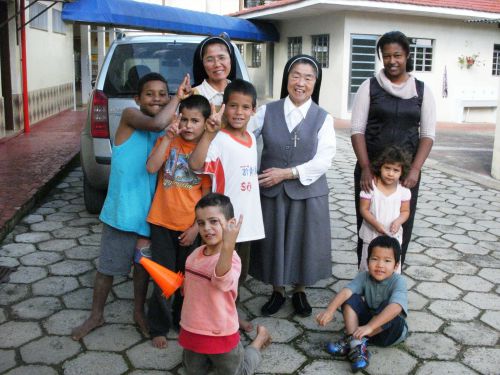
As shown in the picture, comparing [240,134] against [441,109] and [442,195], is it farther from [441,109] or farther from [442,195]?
[441,109]

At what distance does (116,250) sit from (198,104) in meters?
0.95

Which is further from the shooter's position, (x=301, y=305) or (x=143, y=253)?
(x=301, y=305)

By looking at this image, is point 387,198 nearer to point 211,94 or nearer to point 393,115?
point 393,115

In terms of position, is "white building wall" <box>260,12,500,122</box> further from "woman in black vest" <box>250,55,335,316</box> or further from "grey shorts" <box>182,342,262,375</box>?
"grey shorts" <box>182,342,262,375</box>

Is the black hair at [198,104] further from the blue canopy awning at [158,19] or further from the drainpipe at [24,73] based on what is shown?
the blue canopy awning at [158,19]

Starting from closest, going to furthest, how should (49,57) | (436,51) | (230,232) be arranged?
1. (230,232)
2. (49,57)
3. (436,51)

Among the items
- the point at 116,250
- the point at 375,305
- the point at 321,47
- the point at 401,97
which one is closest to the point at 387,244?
the point at 375,305

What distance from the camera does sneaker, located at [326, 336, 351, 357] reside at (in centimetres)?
301

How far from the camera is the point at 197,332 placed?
8.12 ft

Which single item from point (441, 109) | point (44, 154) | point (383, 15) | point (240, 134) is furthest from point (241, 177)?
point (441, 109)

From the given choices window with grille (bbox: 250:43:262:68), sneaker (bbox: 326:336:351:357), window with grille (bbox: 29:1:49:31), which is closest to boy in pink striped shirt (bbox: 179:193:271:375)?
sneaker (bbox: 326:336:351:357)

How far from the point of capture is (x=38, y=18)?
12.3 meters

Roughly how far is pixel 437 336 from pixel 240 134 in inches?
66.0

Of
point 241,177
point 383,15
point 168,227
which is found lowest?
point 168,227
